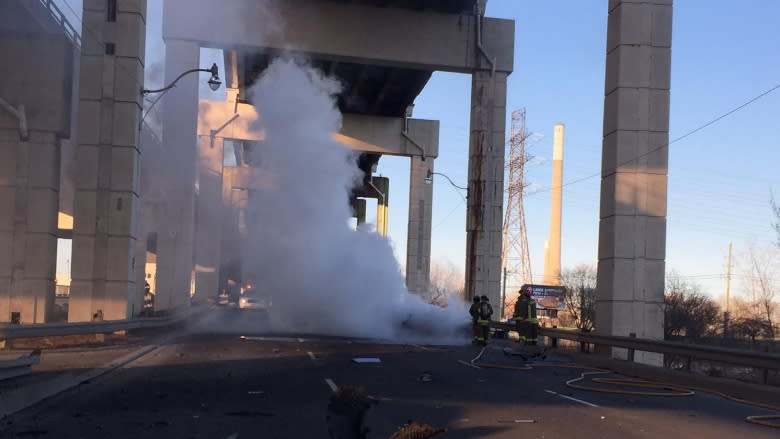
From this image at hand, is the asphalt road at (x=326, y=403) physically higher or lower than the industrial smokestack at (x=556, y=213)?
lower

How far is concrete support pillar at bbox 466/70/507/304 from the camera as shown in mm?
34031

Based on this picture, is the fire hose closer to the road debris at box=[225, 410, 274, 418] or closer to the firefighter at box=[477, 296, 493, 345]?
the firefighter at box=[477, 296, 493, 345]

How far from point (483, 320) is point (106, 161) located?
12559 millimetres

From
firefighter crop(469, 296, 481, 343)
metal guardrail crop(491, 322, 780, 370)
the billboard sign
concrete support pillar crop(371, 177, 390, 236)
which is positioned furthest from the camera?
the billboard sign

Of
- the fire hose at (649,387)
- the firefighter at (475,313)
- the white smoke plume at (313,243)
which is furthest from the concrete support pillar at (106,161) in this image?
the fire hose at (649,387)

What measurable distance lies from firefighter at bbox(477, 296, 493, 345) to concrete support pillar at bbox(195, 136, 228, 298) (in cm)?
2436

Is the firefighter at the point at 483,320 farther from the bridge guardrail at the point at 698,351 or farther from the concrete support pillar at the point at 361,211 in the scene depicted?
the concrete support pillar at the point at 361,211

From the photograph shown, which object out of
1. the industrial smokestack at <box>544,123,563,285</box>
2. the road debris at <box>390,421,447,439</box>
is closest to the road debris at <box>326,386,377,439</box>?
the road debris at <box>390,421,447,439</box>

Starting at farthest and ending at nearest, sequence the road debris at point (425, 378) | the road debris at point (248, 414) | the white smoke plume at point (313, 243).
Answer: the white smoke plume at point (313, 243) < the road debris at point (425, 378) < the road debris at point (248, 414)

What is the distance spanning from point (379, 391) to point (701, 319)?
32359 millimetres

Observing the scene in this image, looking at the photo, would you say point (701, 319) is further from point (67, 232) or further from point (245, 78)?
point (67, 232)

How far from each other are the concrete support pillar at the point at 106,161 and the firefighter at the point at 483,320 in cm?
1086

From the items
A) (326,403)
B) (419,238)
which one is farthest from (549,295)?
(326,403)

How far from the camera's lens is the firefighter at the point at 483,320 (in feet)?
77.2
